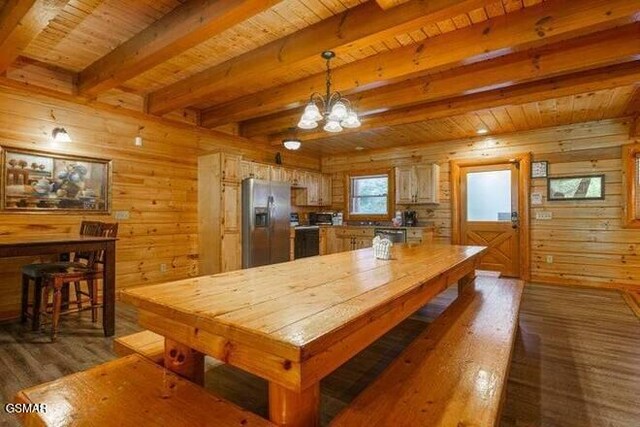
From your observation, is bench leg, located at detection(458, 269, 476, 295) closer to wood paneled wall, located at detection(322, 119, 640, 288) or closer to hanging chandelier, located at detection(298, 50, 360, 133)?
hanging chandelier, located at detection(298, 50, 360, 133)

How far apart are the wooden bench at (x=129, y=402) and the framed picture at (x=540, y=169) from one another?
556cm

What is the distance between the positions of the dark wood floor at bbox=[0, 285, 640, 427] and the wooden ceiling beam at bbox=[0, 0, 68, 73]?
2.35m

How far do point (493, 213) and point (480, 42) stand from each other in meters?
3.60

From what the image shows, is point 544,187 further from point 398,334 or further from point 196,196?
point 196,196

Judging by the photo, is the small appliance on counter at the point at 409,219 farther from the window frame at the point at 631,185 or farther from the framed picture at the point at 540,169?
the window frame at the point at 631,185

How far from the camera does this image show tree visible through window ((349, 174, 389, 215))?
22.0 feet

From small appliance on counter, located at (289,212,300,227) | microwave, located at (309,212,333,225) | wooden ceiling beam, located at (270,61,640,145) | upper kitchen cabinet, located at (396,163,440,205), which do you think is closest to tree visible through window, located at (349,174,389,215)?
upper kitchen cabinet, located at (396,163,440,205)

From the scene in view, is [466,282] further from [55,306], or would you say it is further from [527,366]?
[55,306]

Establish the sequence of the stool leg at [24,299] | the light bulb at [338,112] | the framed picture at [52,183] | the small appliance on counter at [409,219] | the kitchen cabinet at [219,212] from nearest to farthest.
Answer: the light bulb at [338,112] < the stool leg at [24,299] < the framed picture at [52,183] < the kitchen cabinet at [219,212] < the small appliance on counter at [409,219]

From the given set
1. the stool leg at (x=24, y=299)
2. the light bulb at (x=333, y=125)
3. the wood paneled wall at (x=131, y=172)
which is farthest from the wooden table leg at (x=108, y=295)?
→ the light bulb at (x=333, y=125)

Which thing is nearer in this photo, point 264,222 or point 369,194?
point 264,222

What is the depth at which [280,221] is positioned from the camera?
541 cm

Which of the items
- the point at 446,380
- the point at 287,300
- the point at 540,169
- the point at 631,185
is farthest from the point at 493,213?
the point at 287,300

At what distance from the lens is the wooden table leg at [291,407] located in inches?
44.1
